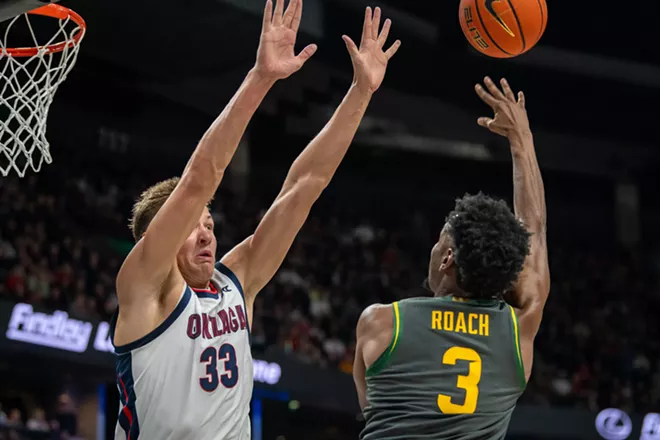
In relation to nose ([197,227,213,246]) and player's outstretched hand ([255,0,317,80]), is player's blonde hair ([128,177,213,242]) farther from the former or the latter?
player's outstretched hand ([255,0,317,80])

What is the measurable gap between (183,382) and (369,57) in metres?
1.29

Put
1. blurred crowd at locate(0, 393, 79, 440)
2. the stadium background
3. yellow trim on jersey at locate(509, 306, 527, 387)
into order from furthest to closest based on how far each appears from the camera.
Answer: the stadium background
blurred crowd at locate(0, 393, 79, 440)
yellow trim on jersey at locate(509, 306, 527, 387)


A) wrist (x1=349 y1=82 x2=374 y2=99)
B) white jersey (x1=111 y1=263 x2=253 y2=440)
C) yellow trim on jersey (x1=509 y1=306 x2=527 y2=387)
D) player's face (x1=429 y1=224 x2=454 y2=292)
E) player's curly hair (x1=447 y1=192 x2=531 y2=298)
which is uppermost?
wrist (x1=349 y1=82 x2=374 y2=99)

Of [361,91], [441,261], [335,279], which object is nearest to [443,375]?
[441,261]

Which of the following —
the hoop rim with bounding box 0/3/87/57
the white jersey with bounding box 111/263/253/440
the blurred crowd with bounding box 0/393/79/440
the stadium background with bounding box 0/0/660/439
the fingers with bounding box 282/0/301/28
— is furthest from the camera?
the stadium background with bounding box 0/0/660/439

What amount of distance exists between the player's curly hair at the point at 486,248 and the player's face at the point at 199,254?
810 millimetres

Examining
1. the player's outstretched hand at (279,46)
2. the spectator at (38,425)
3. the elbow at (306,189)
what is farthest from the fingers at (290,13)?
the spectator at (38,425)

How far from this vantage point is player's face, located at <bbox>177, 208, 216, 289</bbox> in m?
3.20

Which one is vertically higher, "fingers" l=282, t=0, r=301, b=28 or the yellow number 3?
"fingers" l=282, t=0, r=301, b=28

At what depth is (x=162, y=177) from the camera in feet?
53.1

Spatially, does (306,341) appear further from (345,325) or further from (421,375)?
(421,375)

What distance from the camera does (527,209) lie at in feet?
11.0

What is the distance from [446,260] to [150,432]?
1.00m

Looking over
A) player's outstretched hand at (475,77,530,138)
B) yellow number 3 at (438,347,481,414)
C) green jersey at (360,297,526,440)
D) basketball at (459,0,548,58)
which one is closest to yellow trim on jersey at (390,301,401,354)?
green jersey at (360,297,526,440)
